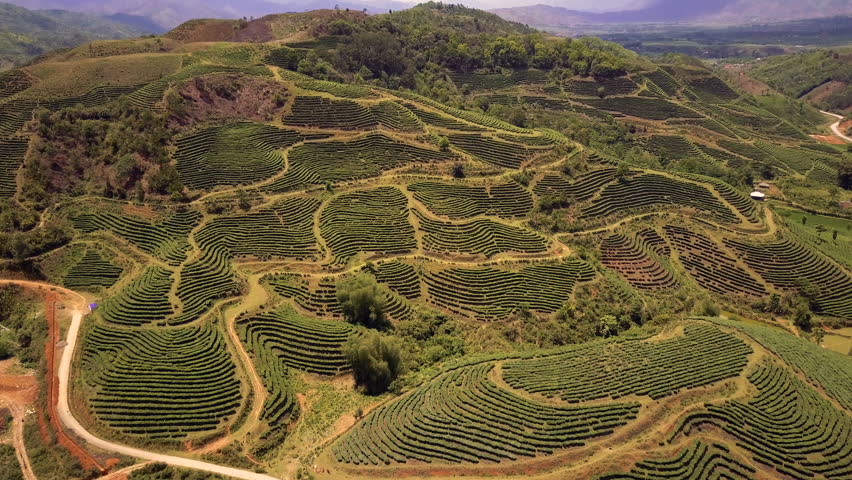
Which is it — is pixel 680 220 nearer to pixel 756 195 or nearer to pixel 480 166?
pixel 756 195

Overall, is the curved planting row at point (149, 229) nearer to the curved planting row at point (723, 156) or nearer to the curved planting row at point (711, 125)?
the curved planting row at point (723, 156)

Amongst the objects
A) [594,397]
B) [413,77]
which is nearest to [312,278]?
[594,397]

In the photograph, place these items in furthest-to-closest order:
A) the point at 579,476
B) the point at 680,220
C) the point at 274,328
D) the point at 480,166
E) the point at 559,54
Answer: the point at 559,54
the point at 480,166
the point at 680,220
the point at 274,328
the point at 579,476

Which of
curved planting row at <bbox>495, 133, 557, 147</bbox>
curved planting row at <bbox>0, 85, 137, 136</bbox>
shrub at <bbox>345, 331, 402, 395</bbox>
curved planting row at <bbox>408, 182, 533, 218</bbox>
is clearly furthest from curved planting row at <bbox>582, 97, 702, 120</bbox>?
curved planting row at <bbox>0, 85, 137, 136</bbox>

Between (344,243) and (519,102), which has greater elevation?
(519,102)

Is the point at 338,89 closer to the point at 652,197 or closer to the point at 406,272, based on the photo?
the point at 406,272

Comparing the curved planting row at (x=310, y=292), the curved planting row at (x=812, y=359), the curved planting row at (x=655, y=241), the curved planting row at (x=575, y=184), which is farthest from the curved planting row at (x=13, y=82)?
the curved planting row at (x=812, y=359)

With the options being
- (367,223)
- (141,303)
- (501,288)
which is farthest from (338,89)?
(141,303)
